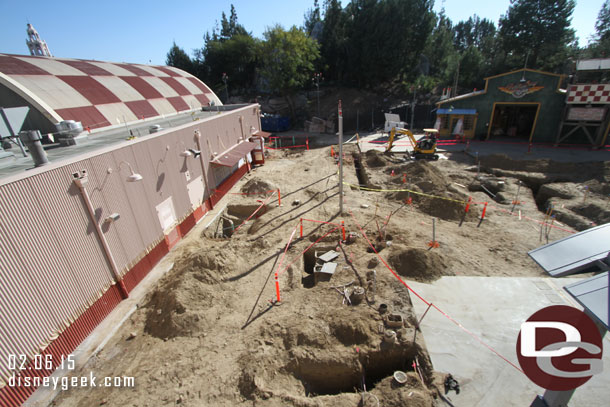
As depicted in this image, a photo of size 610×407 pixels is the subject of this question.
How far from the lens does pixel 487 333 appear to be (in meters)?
7.02

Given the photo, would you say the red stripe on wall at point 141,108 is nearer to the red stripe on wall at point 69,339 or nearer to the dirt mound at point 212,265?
the dirt mound at point 212,265

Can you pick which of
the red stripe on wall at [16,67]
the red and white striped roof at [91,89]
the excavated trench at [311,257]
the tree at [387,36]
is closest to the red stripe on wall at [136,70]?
the red and white striped roof at [91,89]

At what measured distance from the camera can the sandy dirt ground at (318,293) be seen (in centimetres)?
636

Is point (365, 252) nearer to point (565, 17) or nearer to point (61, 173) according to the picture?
point (61, 173)

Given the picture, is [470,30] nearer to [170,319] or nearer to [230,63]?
[230,63]

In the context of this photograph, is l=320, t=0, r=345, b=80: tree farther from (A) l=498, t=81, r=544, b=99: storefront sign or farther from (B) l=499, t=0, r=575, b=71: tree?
(A) l=498, t=81, r=544, b=99: storefront sign

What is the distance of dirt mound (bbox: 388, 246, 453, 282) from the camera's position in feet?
30.0

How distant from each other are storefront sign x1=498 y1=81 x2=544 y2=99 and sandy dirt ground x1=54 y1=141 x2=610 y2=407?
425 inches

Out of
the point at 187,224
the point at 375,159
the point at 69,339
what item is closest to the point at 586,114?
the point at 375,159

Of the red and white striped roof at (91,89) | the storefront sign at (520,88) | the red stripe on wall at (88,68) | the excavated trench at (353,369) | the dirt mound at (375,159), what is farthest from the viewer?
the storefront sign at (520,88)

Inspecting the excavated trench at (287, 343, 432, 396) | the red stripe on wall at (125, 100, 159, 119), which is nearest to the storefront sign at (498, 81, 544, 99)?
the excavated trench at (287, 343, 432, 396)

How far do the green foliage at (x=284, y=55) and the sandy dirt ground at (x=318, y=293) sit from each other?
26399mm

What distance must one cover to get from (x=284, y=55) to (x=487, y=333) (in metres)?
37.7

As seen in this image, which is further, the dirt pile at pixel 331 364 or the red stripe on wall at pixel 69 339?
the red stripe on wall at pixel 69 339
